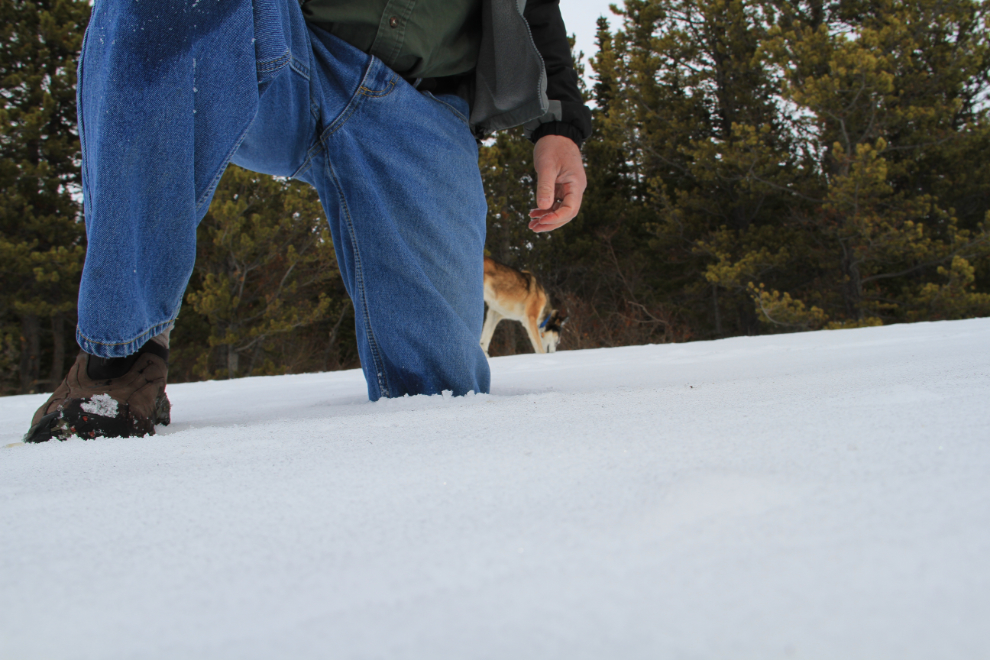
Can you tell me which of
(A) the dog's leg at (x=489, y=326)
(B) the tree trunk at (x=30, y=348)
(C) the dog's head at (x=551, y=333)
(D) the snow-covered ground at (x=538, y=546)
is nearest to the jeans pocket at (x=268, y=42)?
(D) the snow-covered ground at (x=538, y=546)

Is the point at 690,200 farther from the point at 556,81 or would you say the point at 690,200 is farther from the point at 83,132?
the point at 83,132

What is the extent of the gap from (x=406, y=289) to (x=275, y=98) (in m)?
0.41

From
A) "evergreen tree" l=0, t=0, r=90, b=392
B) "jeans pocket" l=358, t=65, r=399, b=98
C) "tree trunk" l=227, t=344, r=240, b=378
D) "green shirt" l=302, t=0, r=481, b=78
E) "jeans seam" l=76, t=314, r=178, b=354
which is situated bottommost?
"tree trunk" l=227, t=344, r=240, b=378

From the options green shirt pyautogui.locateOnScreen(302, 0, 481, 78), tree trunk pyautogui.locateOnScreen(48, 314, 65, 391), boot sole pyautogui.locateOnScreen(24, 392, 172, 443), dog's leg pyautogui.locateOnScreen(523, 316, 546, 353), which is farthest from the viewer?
tree trunk pyautogui.locateOnScreen(48, 314, 65, 391)

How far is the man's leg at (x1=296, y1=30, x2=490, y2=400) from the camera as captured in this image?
1105 millimetres

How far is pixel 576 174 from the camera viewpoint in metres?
1.28

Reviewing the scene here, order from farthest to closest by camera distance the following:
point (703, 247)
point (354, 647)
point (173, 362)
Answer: point (703, 247) < point (173, 362) < point (354, 647)

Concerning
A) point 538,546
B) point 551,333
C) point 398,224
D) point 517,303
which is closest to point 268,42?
point 398,224

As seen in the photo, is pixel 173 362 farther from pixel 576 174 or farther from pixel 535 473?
pixel 535 473

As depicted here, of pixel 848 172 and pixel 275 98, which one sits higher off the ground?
pixel 848 172

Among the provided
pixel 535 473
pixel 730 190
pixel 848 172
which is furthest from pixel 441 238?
pixel 730 190

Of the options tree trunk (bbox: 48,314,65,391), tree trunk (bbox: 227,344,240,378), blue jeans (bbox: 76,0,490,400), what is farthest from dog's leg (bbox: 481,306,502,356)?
tree trunk (bbox: 48,314,65,391)

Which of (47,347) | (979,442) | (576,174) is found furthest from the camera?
(47,347)

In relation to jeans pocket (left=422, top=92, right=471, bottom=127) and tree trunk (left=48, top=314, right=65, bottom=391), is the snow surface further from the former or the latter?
tree trunk (left=48, top=314, right=65, bottom=391)
